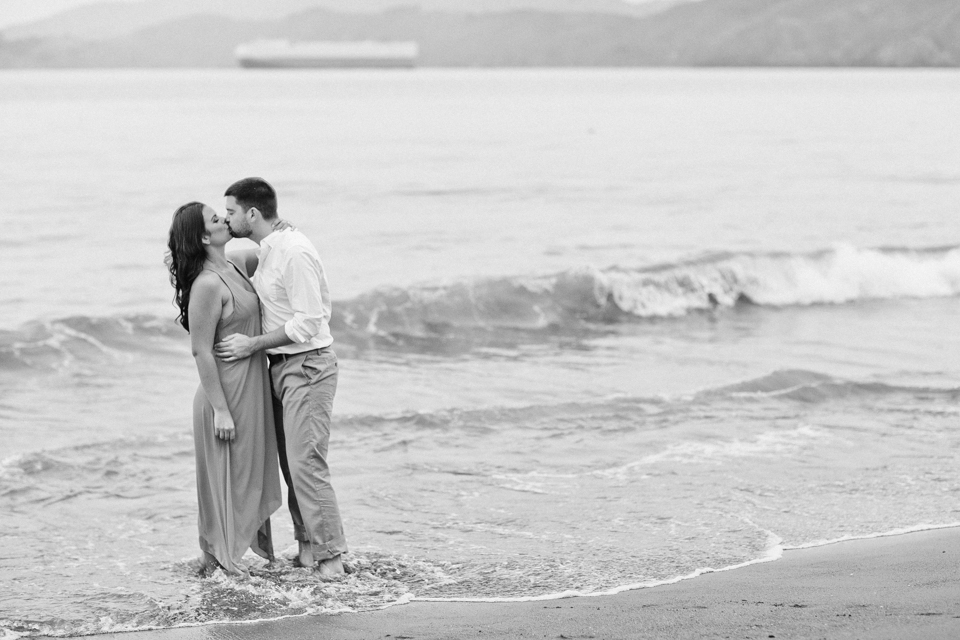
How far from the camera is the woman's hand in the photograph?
5461mm

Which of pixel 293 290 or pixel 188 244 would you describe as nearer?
pixel 188 244

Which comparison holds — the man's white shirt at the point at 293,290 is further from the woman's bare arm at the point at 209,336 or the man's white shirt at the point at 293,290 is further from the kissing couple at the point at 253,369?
the woman's bare arm at the point at 209,336

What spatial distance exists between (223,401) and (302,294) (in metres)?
0.63

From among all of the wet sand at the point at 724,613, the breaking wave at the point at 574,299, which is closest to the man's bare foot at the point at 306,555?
the wet sand at the point at 724,613

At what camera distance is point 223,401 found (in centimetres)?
546

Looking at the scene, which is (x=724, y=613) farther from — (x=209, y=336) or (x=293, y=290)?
(x=209, y=336)

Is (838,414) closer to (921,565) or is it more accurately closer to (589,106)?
(921,565)

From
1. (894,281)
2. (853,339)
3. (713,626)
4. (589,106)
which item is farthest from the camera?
(589,106)

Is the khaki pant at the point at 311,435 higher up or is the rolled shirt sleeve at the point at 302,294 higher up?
the rolled shirt sleeve at the point at 302,294

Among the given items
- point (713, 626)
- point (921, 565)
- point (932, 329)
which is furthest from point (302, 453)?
point (932, 329)

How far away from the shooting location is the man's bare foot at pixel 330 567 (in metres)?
5.72

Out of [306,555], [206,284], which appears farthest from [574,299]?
[206,284]

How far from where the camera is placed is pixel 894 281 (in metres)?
18.1

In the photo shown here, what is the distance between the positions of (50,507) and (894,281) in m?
14.3
